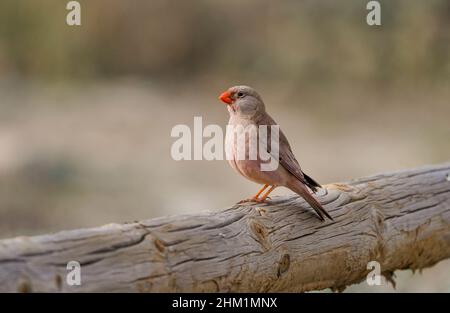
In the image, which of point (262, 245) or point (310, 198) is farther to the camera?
point (310, 198)

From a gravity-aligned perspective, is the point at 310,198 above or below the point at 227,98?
below

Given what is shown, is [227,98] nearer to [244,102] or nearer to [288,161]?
[244,102]

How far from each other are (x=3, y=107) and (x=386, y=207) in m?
6.75

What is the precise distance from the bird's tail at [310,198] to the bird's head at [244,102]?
14.9 inches

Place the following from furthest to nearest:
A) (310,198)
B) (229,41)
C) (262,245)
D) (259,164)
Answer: (229,41) < (259,164) < (310,198) < (262,245)

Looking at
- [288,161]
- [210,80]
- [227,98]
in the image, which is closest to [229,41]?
[210,80]

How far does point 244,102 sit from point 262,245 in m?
0.81

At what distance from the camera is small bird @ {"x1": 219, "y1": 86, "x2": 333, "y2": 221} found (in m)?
3.57

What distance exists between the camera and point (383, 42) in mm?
9773

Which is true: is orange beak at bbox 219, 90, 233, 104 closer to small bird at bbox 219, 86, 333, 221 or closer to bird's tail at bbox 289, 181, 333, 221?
small bird at bbox 219, 86, 333, 221

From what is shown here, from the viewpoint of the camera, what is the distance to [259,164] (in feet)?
11.9

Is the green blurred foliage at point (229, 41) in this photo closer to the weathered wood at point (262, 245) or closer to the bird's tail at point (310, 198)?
the weathered wood at point (262, 245)

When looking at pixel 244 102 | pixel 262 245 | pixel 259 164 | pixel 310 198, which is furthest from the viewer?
pixel 244 102

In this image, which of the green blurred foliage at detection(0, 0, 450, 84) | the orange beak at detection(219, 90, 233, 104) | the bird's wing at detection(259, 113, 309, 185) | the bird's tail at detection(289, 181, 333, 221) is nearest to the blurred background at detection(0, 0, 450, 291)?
the green blurred foliage at detection(0, 0, 450, 84)
